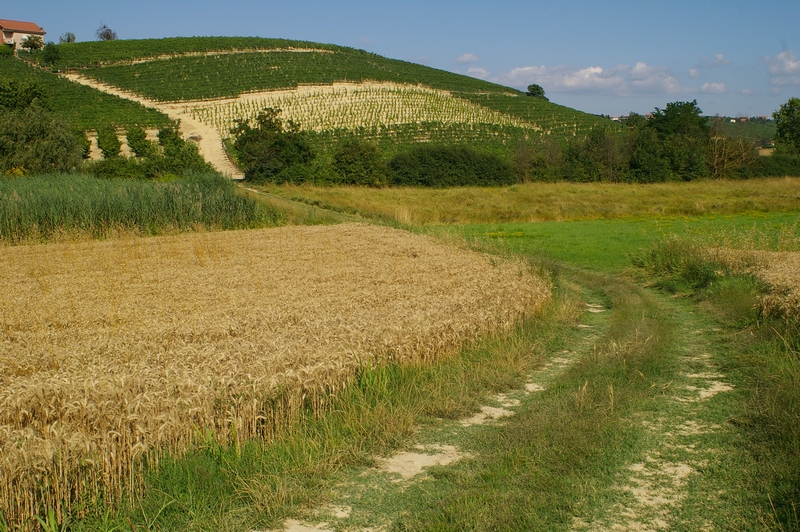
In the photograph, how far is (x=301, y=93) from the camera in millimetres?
104938

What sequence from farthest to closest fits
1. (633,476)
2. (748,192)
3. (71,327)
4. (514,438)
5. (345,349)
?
(748,192)
(71,327)
(345,349)
(514,438)
(633,476)

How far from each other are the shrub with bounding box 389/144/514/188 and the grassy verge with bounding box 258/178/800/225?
526cm

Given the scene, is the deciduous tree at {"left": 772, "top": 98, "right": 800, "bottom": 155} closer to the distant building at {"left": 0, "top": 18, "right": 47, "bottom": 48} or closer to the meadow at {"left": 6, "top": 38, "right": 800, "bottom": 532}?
the meadow at {"left": 6, "top": 38, "right": 800, "bottom": 532}

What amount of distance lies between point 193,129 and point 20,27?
9055 centimetres

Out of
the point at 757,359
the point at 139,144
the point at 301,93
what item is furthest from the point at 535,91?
the point at 757,359

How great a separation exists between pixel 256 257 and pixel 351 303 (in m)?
6.40

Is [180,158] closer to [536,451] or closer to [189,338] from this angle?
[189,338]

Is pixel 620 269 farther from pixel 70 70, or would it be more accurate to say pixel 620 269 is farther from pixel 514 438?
pixel 70 70

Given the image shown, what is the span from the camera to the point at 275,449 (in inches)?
225

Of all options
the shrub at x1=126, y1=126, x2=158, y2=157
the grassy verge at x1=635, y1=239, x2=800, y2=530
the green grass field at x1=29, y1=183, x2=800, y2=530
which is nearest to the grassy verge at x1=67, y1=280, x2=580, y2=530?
the green grass field at x1=29, y1=183, x2=800, y2=530

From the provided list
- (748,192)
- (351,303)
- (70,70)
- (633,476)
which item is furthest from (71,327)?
(70,70)

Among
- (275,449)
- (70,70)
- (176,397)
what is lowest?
(275,449)

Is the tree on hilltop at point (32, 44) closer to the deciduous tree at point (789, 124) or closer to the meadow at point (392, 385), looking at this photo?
the deciduous tree at point (789, 124)

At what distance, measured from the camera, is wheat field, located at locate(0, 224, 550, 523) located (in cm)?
491
